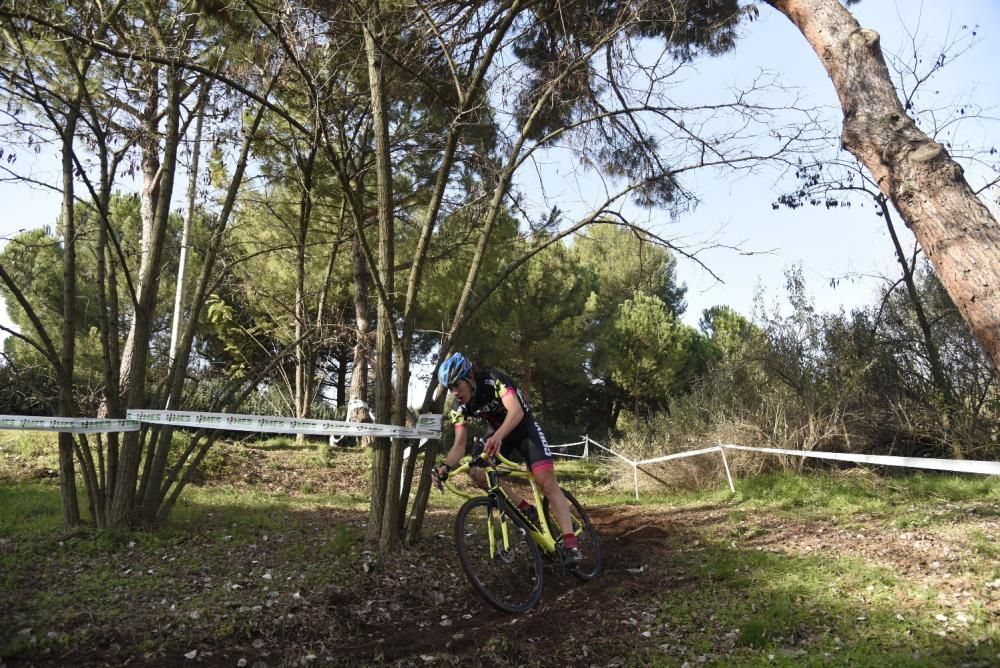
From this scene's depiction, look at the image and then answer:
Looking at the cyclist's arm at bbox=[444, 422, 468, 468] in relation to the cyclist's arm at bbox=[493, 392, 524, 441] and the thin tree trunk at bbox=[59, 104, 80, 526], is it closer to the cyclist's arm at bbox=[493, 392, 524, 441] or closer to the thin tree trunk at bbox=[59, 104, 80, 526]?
the cyclist's arm at bbox=[493, 392, 524, 441]

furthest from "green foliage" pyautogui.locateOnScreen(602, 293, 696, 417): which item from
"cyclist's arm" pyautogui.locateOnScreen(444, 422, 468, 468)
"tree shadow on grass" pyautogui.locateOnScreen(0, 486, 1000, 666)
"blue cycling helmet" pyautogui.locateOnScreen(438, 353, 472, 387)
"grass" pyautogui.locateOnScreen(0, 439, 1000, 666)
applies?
"blue cycling helmet" pyautogui.locateOnScreen(438, 353, 472, 387)

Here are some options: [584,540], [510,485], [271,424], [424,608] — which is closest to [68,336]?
[271,424]

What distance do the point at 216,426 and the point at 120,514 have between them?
1.25 m

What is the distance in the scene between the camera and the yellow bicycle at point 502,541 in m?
4.82

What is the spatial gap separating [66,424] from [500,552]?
12.4 ft

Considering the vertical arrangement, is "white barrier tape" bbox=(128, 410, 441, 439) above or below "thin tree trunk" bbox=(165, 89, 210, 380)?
below

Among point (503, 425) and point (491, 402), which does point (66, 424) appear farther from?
point (503, 425)

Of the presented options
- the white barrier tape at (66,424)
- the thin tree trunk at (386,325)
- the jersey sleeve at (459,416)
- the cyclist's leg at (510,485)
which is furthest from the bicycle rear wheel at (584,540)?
the white barrier tape at (66,424)

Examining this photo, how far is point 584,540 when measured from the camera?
6074mm

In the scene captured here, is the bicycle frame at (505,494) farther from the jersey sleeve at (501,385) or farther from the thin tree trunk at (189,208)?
the thin tree trunk at (189,208)

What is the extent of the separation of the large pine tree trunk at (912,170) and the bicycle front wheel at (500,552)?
3.45m

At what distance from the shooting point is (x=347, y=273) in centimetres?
1745

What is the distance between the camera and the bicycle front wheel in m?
4.81

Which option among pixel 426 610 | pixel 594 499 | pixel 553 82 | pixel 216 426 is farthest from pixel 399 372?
pixel 594 499
